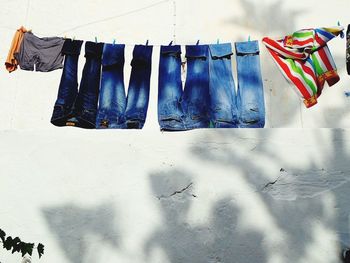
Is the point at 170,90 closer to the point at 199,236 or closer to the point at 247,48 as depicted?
the point at 247,48

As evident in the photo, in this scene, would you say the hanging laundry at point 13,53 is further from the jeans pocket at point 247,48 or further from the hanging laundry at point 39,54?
the jeans pocket at point 247,48

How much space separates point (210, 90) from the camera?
5.53 metres

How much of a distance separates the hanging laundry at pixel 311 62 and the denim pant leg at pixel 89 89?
7.25ft

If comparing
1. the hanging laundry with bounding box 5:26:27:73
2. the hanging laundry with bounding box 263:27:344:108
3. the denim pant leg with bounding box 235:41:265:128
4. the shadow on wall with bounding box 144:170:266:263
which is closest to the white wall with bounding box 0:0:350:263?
the shadow on wall with bounding box 144:170:266:263

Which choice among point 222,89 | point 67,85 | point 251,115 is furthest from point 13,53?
point 251,115

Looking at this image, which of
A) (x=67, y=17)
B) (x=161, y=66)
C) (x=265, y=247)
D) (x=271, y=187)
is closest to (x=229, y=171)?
(x=271, y=187)

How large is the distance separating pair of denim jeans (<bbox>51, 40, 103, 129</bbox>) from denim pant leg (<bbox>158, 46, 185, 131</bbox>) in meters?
0.74

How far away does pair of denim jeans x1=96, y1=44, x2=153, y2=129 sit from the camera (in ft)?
17.9

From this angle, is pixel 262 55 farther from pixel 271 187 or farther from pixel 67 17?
pixel 67 17

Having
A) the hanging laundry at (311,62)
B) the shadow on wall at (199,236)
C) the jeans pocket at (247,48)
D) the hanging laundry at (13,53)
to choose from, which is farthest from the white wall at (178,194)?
the jeans pocket at (247,48)

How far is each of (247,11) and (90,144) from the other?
9.19 feet

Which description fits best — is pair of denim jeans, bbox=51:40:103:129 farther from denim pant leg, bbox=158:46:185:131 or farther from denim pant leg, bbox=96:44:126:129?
denim pant leg, bbox=158:46:185:131

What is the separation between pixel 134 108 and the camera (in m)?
5.52

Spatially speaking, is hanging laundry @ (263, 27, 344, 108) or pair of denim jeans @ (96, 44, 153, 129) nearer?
pair of denim jeans @ (96, 44, 153, 129)
